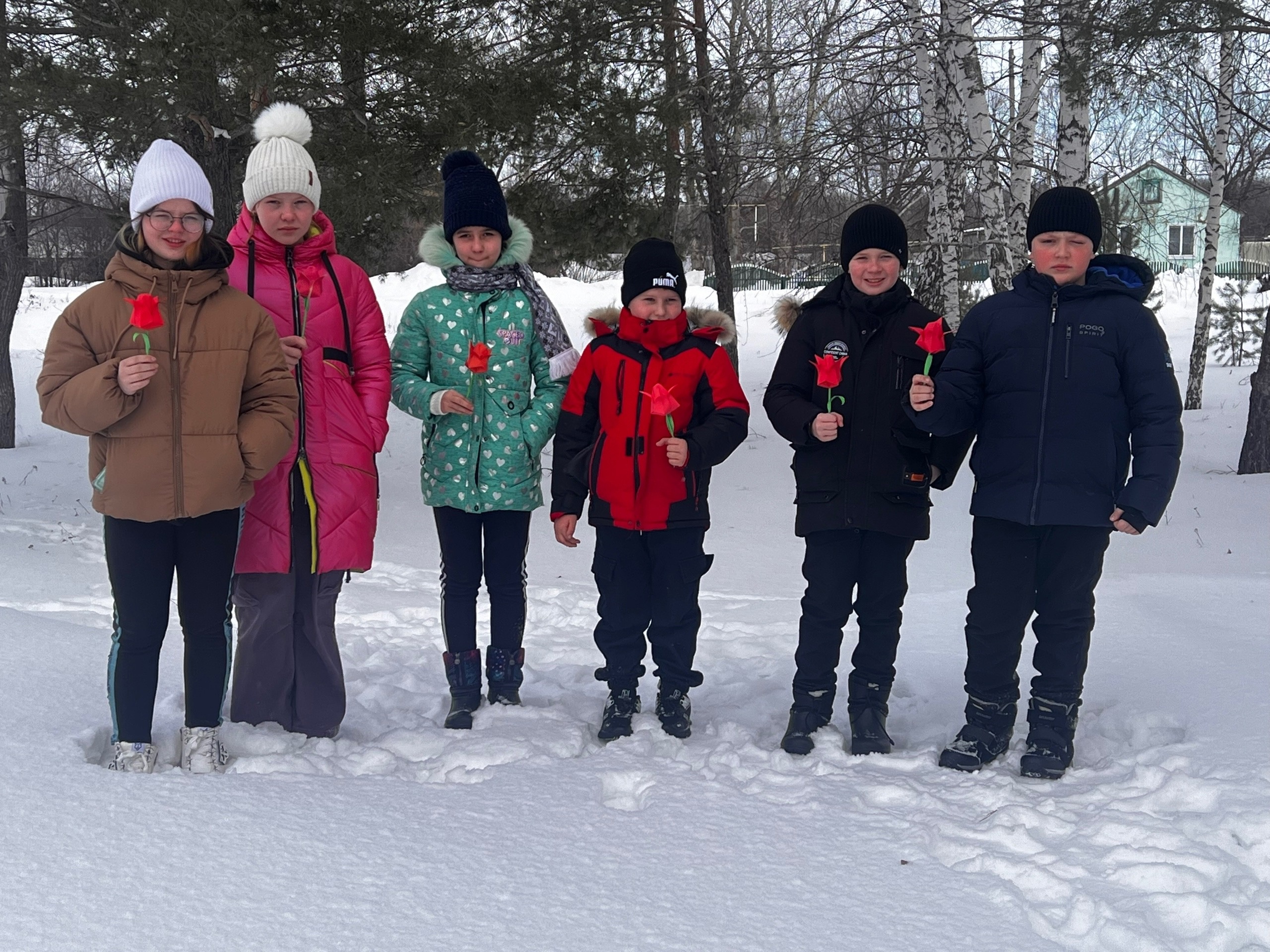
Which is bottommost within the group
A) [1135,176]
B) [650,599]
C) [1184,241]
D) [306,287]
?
[650,599]

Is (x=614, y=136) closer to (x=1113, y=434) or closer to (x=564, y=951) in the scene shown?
(x=1113, y=434)

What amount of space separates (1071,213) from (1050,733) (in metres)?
1.65

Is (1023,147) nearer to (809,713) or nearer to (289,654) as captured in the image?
(809,713)

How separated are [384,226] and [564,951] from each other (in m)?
8.29

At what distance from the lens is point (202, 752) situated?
10.1ft

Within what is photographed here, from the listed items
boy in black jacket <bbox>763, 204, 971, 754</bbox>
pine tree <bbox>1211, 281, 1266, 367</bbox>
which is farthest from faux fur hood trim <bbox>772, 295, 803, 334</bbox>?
pine tree <bbox>1211, 281, 1266, 367</bbox>

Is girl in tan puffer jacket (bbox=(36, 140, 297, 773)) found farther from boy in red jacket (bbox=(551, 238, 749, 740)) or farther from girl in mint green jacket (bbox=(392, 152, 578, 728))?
boy in red jacket (bbox=(551, 238, 749, 740))

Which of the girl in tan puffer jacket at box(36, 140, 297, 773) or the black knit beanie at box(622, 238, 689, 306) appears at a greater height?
the black knit beanie at box(622, 238, 689, 306)

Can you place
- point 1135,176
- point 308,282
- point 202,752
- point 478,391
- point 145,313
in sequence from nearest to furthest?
point 145,313 → point 202,752 → point 308,282 → point 478,391 → point 1135,176

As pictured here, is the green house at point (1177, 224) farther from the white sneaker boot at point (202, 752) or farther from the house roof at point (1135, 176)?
the white sneaker boot at point (202, 752)

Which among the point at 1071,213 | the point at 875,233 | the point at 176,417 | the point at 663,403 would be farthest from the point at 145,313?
the point at 1071,213

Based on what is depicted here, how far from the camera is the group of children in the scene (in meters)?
3.00

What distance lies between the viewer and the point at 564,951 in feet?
6.97

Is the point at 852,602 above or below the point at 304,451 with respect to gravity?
below
